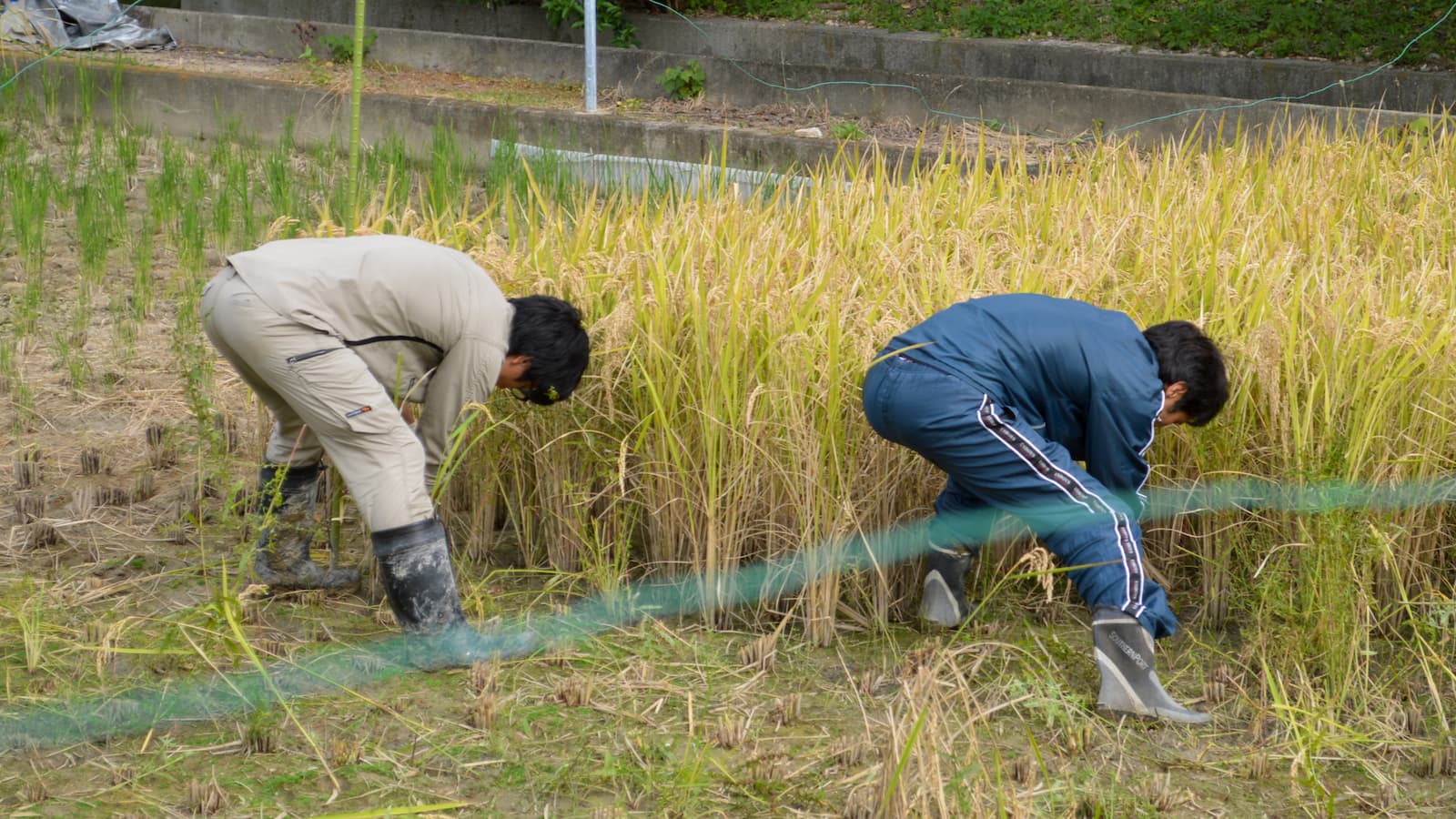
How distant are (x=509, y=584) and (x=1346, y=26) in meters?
6.88

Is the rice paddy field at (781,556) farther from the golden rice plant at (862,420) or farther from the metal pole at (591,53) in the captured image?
the metal pole at (591,53)

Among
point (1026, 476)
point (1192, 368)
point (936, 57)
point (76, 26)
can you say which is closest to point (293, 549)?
point (1026, 476)

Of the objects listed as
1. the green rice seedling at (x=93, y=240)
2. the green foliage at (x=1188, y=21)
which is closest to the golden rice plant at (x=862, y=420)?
the green rice seedling at (x=93, y=240)

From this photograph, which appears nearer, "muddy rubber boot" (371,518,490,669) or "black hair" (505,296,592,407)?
"muddy rubber boot" (371,518,490,669)

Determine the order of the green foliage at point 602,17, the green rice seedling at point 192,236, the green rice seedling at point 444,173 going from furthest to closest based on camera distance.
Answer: the green foliage at point 602,17, the green rice seedling at point 444,173, the green rice seedling at point 192,236

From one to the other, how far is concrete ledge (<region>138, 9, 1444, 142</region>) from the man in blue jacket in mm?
3647

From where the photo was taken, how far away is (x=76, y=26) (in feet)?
31.6

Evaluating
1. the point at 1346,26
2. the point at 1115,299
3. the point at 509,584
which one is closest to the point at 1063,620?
the point at 1115,299

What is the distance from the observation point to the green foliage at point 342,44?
923cm

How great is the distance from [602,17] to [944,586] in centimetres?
702

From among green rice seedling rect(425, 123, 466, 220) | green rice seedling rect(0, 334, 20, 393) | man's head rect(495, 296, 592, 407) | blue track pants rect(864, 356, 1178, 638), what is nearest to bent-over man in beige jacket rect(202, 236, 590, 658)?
man's head rect(495, 296, 592, 407)

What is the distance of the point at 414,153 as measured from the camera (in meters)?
7.59

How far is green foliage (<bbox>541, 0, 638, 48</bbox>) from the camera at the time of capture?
9227mm

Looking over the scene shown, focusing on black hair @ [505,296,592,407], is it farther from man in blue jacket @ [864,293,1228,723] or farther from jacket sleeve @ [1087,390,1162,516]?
jacket sleeve @ [1087,390,1162,516]
